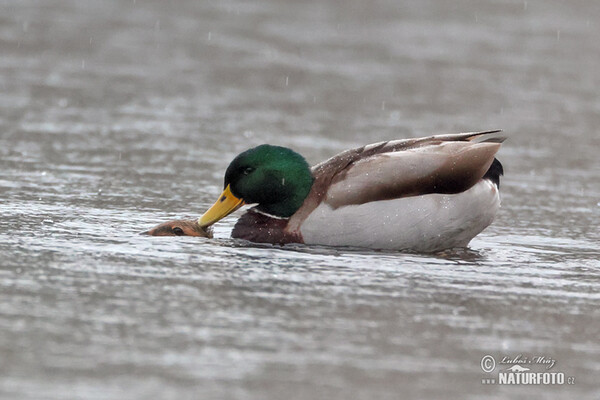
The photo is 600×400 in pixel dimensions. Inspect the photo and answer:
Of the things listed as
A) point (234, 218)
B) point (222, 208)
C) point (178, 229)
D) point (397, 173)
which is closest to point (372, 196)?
point (397, 173)

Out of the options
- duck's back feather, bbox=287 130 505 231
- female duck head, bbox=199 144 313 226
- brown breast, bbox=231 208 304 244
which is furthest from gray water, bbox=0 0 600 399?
duck's back feather, bbox=287 130 505 231

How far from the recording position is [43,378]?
4.82 metres

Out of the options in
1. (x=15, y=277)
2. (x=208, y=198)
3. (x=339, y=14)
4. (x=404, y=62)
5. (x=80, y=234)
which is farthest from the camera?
(x=339, y=14)

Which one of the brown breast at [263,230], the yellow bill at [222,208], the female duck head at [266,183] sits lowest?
the brown breast at [263,230]

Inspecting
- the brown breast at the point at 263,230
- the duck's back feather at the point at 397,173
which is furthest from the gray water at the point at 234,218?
the duck's back feather at the point at 397,173

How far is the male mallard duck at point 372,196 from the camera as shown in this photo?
7.75 m

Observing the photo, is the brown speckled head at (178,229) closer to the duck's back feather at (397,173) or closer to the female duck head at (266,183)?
the female duck head at (266,183)

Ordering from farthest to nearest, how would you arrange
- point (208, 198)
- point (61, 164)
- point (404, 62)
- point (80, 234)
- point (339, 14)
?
1. point (339, 14)
2. point (404, 62)
3. point (61, 164)
4. point (208, 198)
5. point (80, 234)

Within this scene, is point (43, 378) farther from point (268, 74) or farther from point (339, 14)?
point (339, 14)

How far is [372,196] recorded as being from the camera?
772cm

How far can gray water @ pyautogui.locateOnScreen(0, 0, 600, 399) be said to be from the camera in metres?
5.20

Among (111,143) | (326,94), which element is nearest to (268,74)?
(326,94)

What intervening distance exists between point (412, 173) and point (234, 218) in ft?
5.79

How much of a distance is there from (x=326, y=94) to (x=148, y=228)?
663 centimetres
